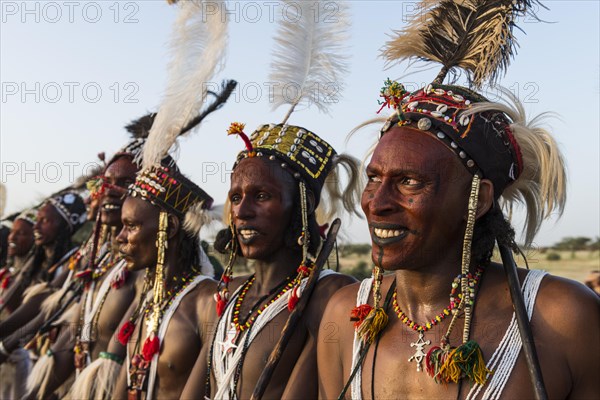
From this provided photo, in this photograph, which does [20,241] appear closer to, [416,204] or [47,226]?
[47,226]

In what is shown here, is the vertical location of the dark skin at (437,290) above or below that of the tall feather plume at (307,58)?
below

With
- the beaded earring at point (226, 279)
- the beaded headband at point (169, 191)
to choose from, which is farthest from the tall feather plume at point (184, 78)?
the beaded earring at point (226, 279)

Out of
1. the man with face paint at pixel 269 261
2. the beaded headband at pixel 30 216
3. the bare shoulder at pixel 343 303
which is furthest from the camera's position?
the beaded headband at pixel 30 216

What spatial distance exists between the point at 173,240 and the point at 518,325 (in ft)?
10.5

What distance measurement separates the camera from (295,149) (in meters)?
4.37

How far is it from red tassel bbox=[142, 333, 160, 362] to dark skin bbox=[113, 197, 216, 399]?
0.04 metres

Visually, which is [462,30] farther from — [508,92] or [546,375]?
[546,375]

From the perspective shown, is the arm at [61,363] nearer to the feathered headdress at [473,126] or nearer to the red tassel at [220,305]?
the red tassel at [220,305]

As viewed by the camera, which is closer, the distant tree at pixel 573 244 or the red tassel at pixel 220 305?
the red tassel at pixel 220 305

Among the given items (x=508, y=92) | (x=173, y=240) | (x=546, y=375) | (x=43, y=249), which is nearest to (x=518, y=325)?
(x=546, y=375)

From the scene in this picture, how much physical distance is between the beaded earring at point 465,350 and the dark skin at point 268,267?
1.13m

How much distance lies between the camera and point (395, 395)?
281cm

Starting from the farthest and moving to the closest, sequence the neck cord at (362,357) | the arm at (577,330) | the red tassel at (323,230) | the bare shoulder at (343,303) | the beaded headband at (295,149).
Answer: the red tassel at (323,230)
the beaded headband at (295,149)
the bare shoulder at (343,303)
the neck cord at (362,357)
the arm at (577,330)

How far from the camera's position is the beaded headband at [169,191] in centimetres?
529
